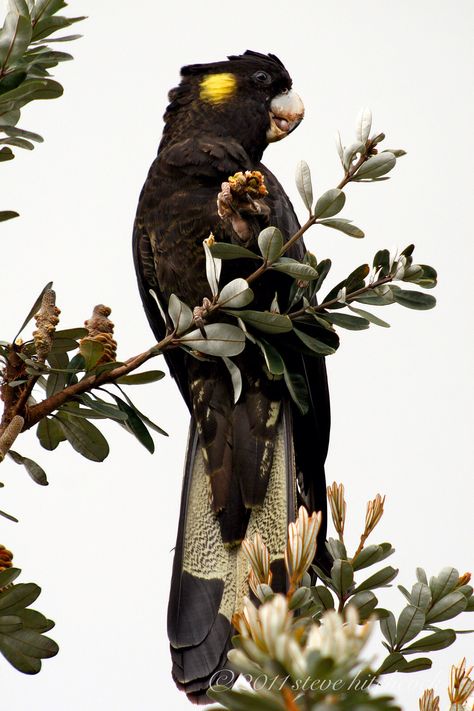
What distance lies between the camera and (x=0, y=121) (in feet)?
4.95

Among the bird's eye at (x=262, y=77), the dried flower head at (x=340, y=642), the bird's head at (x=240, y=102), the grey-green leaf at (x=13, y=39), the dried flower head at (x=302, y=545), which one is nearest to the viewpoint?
the dried flower head at (x=340, y=642)

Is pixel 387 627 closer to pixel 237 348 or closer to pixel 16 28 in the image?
pixel 237 348

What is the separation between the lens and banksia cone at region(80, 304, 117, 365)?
1523mm

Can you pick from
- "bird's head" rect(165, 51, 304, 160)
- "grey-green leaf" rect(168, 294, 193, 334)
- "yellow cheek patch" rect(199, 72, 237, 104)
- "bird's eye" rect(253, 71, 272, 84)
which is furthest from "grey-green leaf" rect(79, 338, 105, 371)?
"bird's eye" rect(253, 71, 272, 84)

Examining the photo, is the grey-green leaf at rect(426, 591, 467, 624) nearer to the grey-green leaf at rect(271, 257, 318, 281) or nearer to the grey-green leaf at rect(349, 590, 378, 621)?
the grey-green leaf at rect(349, 590, 378, 621)

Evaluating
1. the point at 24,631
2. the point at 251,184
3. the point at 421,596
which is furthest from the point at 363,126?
the point at 24,631

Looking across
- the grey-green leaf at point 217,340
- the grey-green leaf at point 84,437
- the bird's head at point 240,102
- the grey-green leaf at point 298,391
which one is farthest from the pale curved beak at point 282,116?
the grey-green leaf at point 84,437

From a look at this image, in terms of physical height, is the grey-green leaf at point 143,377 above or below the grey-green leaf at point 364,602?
above

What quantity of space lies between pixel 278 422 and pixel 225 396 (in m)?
0.16

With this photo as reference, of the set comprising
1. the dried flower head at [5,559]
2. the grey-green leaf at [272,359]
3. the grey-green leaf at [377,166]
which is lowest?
the dried flower head at [5,559]

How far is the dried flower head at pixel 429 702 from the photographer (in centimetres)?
118

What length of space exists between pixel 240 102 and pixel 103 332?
133 cm

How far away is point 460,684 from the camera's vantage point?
118 cm

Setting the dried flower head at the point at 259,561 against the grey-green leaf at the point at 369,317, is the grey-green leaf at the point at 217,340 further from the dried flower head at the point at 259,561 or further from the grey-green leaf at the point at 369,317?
the dried flower head at the point at 259,561
